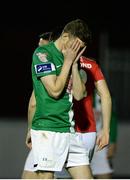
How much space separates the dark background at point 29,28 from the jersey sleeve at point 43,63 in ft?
34.2

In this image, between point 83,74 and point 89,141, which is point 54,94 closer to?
point 83,74

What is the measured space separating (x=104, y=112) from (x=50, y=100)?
0.46 meters

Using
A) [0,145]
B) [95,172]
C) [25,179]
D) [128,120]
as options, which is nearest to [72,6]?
[128,120]

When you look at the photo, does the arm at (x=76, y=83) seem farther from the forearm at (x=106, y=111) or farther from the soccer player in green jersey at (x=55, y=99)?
the forearm at (x=106, y=111)

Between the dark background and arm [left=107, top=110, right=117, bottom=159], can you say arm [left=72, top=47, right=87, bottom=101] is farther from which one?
the dark background

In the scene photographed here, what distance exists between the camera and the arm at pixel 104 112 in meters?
4.97

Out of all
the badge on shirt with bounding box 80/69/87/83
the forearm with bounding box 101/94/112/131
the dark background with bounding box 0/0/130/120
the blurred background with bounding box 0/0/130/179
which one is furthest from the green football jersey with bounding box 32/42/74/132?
the dark background with bounding box 0/0/130/120

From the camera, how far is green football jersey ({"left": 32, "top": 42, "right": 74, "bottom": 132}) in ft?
15.5

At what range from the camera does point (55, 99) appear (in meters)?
4.70

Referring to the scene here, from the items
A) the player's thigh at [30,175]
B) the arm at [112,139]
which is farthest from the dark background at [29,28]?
the player's thigh at [30,175]

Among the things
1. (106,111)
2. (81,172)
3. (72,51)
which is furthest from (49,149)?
(72,51)

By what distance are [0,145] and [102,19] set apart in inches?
209

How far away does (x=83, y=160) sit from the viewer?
491cm

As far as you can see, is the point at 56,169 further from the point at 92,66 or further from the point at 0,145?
the point at 0,145
